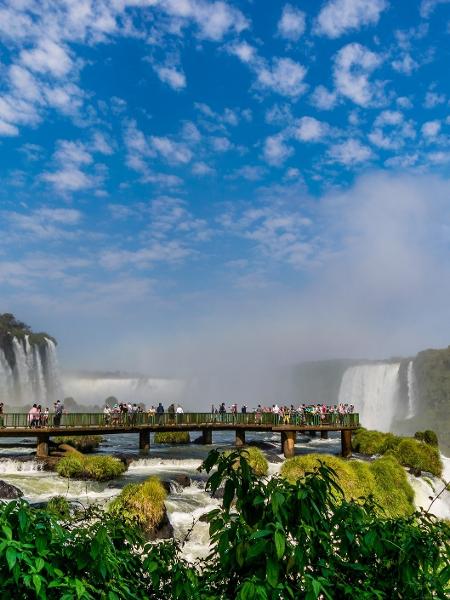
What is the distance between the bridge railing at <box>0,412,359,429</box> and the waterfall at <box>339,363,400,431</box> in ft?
182

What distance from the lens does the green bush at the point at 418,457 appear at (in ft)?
94.6

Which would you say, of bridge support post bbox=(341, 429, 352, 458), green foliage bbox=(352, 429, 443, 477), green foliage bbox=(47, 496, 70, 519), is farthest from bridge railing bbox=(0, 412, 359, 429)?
green foliage bbox=(47, 496, 70, 519)

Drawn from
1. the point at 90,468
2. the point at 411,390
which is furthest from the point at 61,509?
the point at 411,390

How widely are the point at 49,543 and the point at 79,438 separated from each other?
35.7 meters

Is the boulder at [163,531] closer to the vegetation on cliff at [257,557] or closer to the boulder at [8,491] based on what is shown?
the boulder at [8,491]

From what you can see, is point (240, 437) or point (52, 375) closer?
point (240, 437)

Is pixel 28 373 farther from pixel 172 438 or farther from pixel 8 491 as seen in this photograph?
pixel 8 491

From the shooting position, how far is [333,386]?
129 meters

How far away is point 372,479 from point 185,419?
17.6 metres

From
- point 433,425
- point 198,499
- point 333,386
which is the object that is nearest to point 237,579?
point 198,499

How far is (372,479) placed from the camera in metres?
21.6

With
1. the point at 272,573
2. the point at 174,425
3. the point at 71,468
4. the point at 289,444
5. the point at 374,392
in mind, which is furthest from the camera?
the point at 374,392

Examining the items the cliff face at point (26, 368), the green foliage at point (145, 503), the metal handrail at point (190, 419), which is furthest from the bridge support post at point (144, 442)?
the cliff face at point (26, 368)

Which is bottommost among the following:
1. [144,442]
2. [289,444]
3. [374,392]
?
[144,442]
